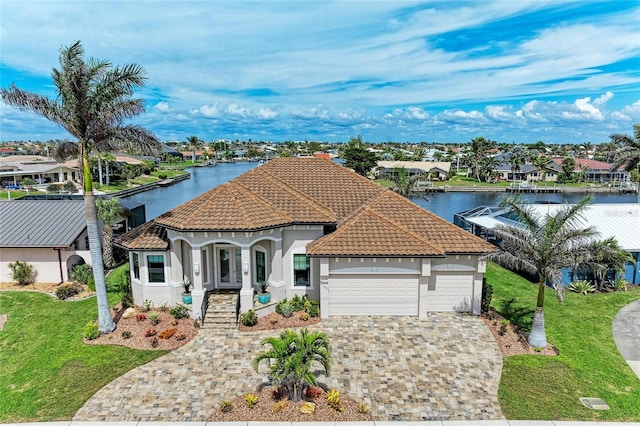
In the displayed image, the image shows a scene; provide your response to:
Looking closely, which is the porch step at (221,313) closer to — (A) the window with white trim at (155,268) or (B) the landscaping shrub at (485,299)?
(A) the window with white trim at (155,268)

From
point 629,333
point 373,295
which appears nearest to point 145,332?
point 373,295

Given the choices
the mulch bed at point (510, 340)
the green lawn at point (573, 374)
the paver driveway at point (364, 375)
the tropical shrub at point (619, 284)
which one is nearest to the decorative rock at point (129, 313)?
the paver driveway at point (364, 375)

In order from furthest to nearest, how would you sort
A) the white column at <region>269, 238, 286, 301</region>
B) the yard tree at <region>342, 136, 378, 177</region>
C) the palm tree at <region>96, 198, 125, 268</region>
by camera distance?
1. the yard tree at <region>342, 136, 378, 177</region>
2. the palm tree at <region>96, 198, 125, 268</region>
3. the white column at <region>269, 238, 286, 301</region>

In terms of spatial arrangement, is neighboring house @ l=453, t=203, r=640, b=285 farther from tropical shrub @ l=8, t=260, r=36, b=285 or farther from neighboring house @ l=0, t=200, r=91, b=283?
tropical shrub @ l=8, t=260, r=36, b=285

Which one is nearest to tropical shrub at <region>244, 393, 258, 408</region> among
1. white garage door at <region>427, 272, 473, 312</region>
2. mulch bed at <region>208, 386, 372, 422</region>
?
mulch bed at <region>208, 386, 372, 422</region>

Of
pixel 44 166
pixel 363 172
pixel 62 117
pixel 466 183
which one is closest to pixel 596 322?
pixel 62 117

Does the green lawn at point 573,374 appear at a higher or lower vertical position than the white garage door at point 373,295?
lower

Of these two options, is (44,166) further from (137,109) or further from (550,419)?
(550,419)
